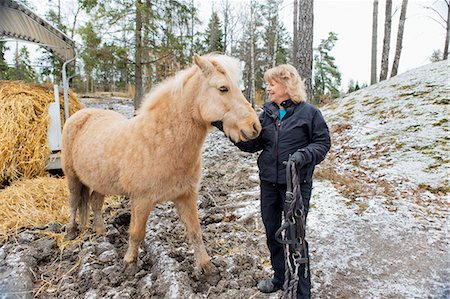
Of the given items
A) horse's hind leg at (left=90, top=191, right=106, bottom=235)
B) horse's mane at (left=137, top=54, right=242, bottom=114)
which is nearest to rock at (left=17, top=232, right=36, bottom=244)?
horse's hind leg at (left=90, top=191, right=106, bottom=235)

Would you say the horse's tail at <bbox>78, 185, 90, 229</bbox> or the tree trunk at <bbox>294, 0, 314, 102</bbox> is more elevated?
the tree trunk at <bbox>294, 0, 314, 102</bbox>

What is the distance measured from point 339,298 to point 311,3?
6.21 m

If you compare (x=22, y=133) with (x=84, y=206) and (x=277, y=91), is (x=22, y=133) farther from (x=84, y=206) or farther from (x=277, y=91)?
(x=277, y=91)

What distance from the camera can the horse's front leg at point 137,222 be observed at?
9.05ft

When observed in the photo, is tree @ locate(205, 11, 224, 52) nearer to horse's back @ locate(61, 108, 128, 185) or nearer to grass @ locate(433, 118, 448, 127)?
grass @ locate(433, 118, 448, 127)

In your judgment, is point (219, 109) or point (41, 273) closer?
point (219, 109)

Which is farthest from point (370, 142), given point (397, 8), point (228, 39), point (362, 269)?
point (228, 39)

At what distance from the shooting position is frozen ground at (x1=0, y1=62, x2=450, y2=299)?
266 centimetres

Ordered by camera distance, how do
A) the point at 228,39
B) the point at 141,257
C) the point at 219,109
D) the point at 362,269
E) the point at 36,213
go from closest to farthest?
the point at 219,109 → the point at 362,269 → the point at 141,257 → the point at 36,213 → the point at 228,39

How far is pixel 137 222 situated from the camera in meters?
2.85

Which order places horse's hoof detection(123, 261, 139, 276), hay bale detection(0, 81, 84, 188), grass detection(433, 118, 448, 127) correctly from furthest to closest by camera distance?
grass detection(433, 118, 448, 127) → hay bale detection(0, 81, 84, 188) → horse's hoof detection(123, 261, 139, 276)

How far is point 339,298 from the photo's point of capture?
2.50 meters

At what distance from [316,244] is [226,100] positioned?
2.01 m

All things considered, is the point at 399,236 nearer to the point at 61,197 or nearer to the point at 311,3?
the point at 61,197
